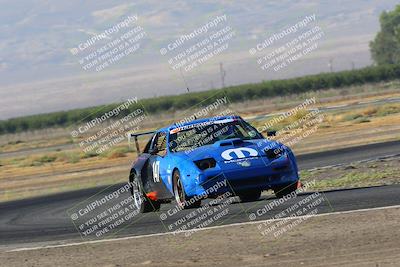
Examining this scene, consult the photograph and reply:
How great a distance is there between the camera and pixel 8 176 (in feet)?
132

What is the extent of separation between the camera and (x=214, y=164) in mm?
14422

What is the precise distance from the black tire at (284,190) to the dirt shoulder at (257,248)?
243 centimetres

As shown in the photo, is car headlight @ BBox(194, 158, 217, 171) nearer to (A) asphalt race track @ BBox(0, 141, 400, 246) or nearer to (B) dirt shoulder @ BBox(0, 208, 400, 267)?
(A) asphalt race track @ BBox(0, 141, 400, 246)

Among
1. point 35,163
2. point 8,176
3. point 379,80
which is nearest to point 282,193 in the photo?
point 8,176

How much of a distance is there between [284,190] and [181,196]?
1654mm

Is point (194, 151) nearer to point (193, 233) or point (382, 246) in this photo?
Result: point (193, 233)

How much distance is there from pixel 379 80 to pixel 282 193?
9556cm

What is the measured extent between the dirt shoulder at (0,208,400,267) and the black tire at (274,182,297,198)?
7.99 feet

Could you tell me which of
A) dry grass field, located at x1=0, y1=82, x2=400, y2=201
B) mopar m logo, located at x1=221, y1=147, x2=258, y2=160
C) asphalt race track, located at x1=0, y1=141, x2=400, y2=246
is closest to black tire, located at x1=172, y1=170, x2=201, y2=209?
asphalt race track, located at x1=0, y1=141, x2=400, y2=246

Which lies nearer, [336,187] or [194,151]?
[194,151]

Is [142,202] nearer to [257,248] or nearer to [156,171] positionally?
[156,171]

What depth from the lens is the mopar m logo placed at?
14430mm

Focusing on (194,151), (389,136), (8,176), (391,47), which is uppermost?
(194,151)

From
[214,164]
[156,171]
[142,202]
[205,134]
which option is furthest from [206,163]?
[142,202]
